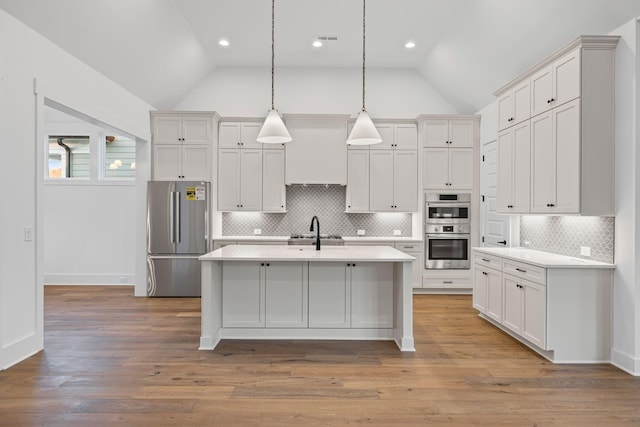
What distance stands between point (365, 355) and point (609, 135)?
112 inches

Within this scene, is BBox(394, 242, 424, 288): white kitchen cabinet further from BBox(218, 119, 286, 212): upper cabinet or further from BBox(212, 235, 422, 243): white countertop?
BBox(218, 119, 286, 212): upper cabinet

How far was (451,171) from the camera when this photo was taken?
5.96m

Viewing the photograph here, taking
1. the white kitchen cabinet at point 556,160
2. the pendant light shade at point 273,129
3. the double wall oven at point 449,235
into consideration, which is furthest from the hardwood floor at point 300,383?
the pendant light shade at point 273,129

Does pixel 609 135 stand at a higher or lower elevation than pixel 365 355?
higher

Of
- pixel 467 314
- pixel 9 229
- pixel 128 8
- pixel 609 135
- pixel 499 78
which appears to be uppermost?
pixel 128 8

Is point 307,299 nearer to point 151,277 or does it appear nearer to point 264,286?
point 264,286

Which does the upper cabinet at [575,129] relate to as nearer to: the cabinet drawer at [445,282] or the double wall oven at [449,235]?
the double wall oven at [449,235]

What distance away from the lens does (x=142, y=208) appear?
5691 mm

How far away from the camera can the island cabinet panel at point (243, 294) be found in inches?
147

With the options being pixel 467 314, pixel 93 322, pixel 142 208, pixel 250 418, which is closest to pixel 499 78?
pixel 467 314

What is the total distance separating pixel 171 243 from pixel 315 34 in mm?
3716

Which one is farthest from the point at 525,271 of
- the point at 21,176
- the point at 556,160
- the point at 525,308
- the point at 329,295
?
the point at 21,176

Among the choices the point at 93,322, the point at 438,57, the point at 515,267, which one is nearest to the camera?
the point at 515,267

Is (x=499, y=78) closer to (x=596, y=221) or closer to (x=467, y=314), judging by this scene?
(x=596, y=221)
